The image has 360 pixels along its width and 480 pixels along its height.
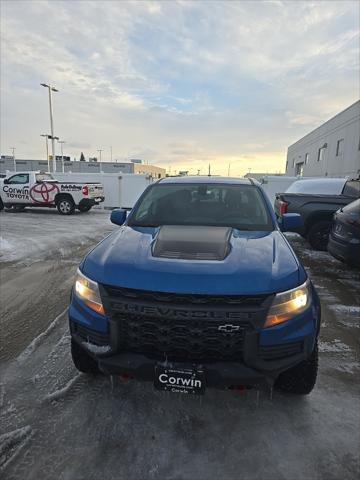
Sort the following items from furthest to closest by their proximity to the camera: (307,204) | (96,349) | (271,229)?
1. (307,204)
2. (271,229)
3. (96,349)

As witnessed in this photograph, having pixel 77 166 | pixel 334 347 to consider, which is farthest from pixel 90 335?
pixel 77 166

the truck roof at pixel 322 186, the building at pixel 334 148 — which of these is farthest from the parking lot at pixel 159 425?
the building at pixel 334 148

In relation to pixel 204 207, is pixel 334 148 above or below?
above

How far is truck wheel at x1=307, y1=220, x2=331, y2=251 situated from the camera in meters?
7.56

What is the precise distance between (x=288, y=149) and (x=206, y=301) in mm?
46229

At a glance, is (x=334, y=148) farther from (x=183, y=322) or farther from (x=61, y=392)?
(x=61, y=392)

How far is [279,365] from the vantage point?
2.02 metres

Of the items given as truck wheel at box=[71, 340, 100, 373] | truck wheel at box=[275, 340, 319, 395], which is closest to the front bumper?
truck wheel at box=[275, 340, 319, 395]

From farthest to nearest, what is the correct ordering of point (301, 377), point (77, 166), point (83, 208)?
point (77, 166), point (83, 208), point (301, 377)

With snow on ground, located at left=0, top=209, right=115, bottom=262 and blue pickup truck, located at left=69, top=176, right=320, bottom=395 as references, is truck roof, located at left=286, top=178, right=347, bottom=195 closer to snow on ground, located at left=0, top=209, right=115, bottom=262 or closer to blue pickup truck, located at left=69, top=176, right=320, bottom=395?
snow on ground, located at left=0, top=209, right=115, bottom=262

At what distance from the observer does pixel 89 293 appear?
7.27 ft

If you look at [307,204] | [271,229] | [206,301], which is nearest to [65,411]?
[206,301]

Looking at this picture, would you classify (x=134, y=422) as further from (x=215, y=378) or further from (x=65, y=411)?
(x=215, y=378)

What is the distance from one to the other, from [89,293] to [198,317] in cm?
78
